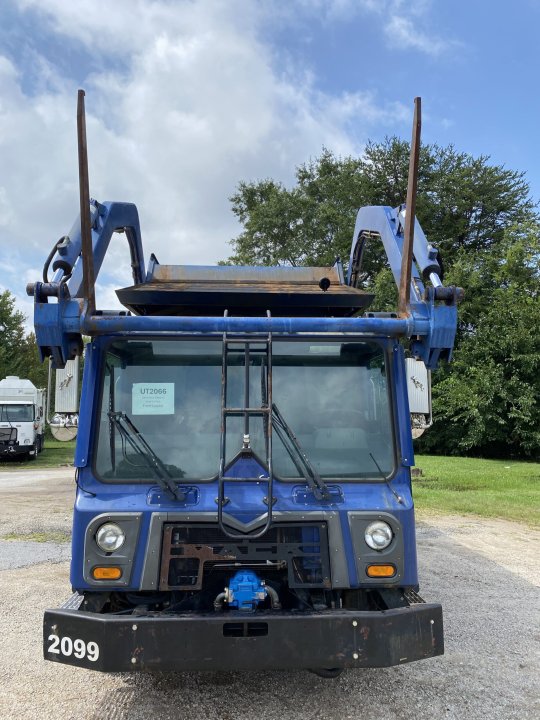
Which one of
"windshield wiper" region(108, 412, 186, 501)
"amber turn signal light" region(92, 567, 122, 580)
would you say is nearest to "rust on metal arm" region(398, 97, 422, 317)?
"windshield wiper" region(108, 412, 186, 501)

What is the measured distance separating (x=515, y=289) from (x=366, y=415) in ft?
83.6

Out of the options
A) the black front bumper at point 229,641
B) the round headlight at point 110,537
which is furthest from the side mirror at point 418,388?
the round headlight at point 110,537

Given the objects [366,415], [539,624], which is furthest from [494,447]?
[366,415]

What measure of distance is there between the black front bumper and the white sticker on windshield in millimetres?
1185

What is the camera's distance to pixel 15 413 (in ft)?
79.2

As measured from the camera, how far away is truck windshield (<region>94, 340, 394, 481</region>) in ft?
12.1

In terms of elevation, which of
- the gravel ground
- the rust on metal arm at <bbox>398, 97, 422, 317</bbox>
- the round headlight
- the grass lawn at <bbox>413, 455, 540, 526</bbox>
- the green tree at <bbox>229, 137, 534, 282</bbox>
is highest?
the green tree at <bbox>229, 137, 534, 282</bbox>

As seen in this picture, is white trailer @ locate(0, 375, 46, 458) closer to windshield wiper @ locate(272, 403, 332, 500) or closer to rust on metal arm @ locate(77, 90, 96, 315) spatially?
rust on metal arm @ locate(77, 90, 96, 315)

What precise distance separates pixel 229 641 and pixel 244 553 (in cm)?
46

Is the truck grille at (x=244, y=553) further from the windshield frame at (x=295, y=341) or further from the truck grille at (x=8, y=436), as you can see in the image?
the truck grille at (x=8, y=436)

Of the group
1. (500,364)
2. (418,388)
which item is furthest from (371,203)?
(418,388)

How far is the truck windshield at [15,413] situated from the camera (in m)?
24.0

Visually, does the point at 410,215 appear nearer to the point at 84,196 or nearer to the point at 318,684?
the point at 84,196

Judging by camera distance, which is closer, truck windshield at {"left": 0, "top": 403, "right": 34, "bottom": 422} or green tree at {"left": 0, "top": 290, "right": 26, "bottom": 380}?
truck windshield at {"left": 0, "top": 403, "right": 34, "bottom": 422}
